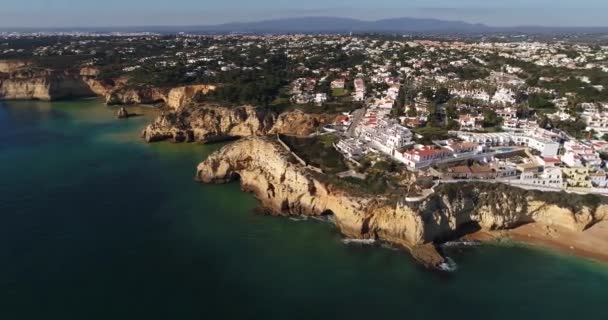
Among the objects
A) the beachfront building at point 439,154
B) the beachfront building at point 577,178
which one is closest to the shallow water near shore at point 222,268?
the beachfront building at point 577,178

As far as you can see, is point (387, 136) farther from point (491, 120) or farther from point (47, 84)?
point (47, 84)

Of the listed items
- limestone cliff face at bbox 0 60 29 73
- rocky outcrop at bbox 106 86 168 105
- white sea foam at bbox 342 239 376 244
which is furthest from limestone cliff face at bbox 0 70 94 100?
white sea foam at bbox 342 239 376 244

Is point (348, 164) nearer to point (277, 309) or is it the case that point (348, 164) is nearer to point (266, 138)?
point (266, 138)

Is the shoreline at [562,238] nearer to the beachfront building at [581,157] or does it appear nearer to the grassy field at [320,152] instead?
the beachfront building at [581,157]

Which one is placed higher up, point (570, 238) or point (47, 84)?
point (47, 84)

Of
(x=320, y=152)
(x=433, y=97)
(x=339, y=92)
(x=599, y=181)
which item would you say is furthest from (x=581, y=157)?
(x=339, y=92)
